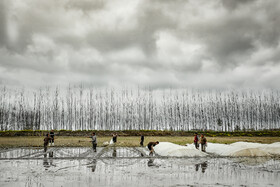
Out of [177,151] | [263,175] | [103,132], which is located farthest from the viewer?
[103,132]

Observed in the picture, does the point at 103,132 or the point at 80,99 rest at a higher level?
the point at 80,99

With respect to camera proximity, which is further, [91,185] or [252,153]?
[252,153]

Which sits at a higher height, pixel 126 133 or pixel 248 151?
pixel 248 151

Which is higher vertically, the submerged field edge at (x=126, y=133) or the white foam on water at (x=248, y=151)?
the white foam on water at (x=248, y=151)

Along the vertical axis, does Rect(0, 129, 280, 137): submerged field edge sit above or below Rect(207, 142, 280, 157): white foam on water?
below

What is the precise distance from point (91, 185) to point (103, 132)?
169 feet

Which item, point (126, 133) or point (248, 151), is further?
point (126, 133)

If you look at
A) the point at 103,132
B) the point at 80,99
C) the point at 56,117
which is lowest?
the point at 103,132

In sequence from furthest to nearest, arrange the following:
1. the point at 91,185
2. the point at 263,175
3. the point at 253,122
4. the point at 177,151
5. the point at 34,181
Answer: the point at 253,122, the point at 177,151, the point at 263,175, the point at 34,181, the point at 91,185

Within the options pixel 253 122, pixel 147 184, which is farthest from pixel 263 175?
pixel 253 122

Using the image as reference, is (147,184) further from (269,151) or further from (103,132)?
(103,132)

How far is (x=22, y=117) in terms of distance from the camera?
2598 inches

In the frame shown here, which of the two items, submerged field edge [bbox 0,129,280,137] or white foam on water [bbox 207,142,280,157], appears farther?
submerged field edge [bbox 0,129,280,137]

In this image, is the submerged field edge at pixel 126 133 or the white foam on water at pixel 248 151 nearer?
the white foam on water at pixel 248 151
